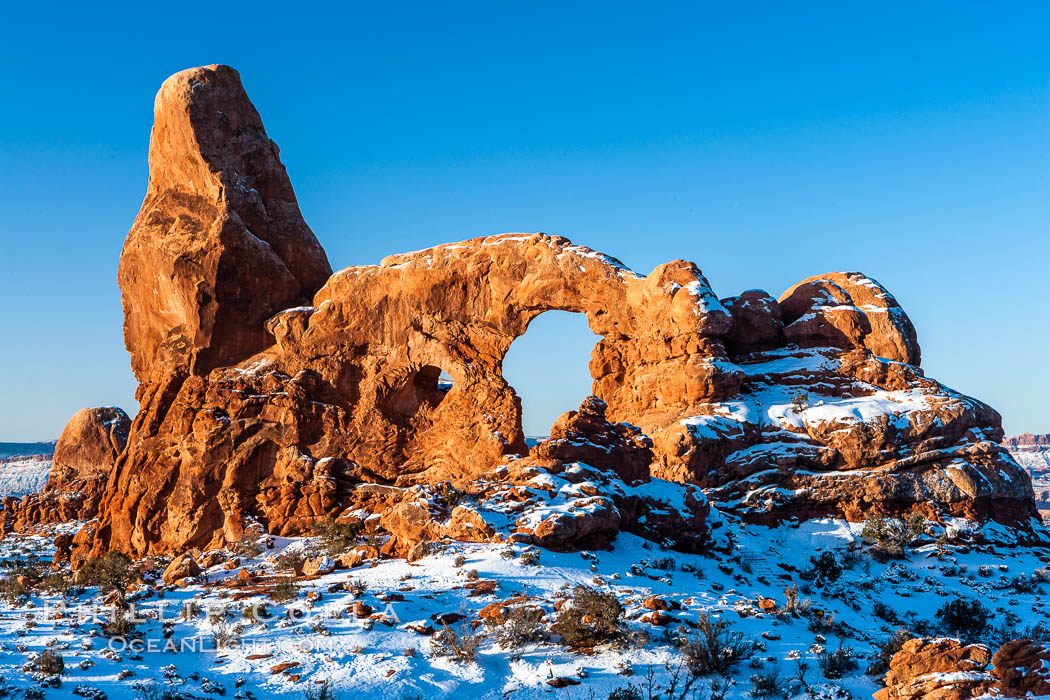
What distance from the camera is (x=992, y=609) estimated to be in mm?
19438

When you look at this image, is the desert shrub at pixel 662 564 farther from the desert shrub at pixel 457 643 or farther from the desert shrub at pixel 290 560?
the desert shrub at pixel 290 560

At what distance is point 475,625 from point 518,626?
0.94 m

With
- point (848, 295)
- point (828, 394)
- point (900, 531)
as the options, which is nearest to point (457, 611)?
point (900, 531)

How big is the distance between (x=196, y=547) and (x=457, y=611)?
15884 mm

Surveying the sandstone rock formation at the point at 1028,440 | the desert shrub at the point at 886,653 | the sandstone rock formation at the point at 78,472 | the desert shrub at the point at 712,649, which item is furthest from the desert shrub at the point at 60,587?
the sandstone rock formation at the point at 1028,440

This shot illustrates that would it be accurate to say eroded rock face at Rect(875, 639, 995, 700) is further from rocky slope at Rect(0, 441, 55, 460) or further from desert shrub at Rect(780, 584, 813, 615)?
rocky slope at Rect(0, 441, 55, 460)

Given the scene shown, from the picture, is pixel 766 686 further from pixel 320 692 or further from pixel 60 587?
pixel 60 587

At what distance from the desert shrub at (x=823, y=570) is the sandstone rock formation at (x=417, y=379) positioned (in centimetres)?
359

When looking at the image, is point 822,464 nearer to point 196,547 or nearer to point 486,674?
point 486,674

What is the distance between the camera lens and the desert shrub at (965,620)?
1681 centimetres

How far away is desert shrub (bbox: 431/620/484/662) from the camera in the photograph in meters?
13.0

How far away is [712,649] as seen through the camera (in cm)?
1278

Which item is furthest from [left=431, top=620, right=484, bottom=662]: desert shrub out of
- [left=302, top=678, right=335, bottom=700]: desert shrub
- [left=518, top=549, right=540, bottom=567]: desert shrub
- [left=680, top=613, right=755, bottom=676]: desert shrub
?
[left=680, top=613, right=755, bottom=676]: desert shrub

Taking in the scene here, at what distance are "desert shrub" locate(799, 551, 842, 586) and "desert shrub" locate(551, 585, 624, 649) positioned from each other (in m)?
8.87
